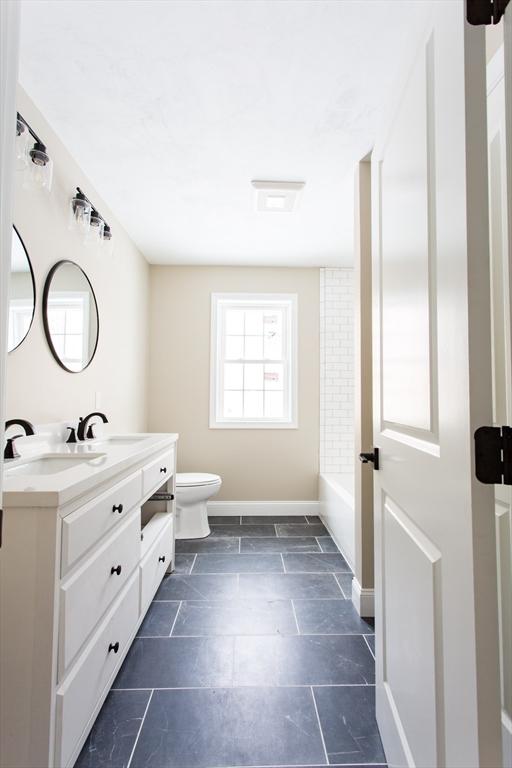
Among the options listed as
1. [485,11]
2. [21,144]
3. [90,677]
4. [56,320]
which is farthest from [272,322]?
[485,11]

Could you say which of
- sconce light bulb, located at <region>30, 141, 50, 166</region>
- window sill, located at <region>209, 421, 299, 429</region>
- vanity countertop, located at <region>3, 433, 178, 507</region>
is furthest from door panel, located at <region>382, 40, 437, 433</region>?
window sill, located at <region>209, 421, 299, 429</region>

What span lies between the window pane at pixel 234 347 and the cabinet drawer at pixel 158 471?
1.57 m

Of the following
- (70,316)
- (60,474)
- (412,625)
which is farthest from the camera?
(70,316)

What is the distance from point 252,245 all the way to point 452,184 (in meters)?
2.81

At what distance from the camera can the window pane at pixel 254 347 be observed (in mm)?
3986

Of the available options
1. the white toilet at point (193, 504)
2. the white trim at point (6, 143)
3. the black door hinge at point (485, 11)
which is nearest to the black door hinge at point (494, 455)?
the black door hinge at point (485, 11)

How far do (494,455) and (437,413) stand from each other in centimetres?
20

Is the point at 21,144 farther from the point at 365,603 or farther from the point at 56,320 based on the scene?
the point at 365,603

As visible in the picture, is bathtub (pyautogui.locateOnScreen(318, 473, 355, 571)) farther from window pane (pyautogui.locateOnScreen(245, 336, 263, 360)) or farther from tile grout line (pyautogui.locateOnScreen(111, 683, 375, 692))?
window pane (pyautogui.locateOnScreen(245, 336, 263, 360))

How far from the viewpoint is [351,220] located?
2.88m

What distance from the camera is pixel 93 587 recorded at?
1.24 metres

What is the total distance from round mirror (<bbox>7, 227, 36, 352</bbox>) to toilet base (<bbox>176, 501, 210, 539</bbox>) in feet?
6.30

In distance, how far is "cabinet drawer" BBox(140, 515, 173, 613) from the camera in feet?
6.14

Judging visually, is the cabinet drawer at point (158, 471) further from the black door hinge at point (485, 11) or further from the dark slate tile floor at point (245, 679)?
the black door hinge at point (485, 11)
